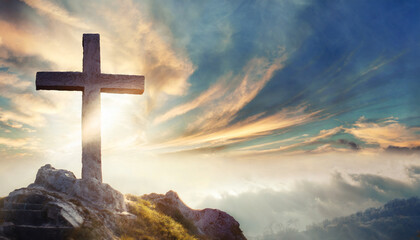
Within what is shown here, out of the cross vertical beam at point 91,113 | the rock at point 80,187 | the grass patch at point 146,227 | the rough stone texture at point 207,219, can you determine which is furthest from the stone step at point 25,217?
the rough stone texture at point 207,219

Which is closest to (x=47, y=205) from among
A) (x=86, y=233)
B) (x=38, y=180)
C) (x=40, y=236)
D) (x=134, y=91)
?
(x=40, y=236)

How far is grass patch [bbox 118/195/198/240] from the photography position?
9.89 meters

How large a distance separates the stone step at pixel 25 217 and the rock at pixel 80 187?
2.49 m

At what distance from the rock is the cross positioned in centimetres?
116

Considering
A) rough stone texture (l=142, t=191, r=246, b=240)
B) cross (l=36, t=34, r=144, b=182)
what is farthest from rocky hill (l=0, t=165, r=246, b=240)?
cross (l=36, t=34, r=144, b=182)

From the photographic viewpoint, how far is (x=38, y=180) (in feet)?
36.0

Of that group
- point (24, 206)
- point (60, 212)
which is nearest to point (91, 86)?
point (24, 206)

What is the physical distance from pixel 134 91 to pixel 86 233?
8790mm

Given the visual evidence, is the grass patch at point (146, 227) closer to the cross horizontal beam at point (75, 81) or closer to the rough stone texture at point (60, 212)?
the rough stone texture at point (60, 212)

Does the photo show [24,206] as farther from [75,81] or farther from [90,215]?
[75,81]

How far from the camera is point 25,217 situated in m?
7.70

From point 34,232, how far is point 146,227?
458 centimetres

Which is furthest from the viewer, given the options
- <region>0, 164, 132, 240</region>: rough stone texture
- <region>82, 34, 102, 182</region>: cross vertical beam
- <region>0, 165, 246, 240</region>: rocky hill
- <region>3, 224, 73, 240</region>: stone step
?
<region>82, 34, 102, 182</region>: cross vertical beam

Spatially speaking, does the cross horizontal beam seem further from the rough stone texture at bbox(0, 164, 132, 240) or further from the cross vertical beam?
the rough stone texture at bbox(0, 164, 132, 240)
